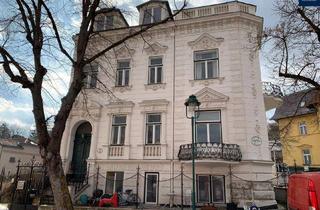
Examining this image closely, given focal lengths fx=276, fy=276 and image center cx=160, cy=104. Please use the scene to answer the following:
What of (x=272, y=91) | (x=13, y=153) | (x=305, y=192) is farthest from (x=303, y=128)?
(x=13, y=153)

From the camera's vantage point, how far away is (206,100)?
631 inches

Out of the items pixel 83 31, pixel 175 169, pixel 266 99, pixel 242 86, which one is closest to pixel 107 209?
pixel 175 169

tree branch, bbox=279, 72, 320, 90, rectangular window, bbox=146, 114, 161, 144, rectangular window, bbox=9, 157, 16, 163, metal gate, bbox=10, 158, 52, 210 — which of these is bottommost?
metal gate, bbox=10, 158, 52, 210

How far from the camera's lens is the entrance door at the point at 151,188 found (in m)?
15.4

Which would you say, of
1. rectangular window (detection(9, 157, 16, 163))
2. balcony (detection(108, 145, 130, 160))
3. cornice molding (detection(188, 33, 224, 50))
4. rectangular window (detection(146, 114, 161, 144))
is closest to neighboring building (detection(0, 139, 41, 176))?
rectangular window (detection(9, 157, 16, 163))

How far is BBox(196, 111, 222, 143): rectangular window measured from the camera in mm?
15562

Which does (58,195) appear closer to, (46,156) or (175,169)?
(46,156)

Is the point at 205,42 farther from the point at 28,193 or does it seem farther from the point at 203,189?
the point at 28,193

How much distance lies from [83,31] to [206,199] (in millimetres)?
10361

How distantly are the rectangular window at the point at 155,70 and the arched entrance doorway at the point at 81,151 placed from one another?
5.35m

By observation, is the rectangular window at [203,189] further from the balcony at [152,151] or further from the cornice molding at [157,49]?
the cornice molding at [157,49]

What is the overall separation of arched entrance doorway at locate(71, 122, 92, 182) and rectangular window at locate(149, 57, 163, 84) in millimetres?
5345

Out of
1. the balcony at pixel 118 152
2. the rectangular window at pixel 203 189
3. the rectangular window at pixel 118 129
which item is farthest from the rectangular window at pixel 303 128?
the balcony at pixel 118 152

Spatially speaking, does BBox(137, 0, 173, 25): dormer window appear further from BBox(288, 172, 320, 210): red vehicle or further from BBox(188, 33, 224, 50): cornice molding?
BBox(288, 172, 320, 210): red vehicle
